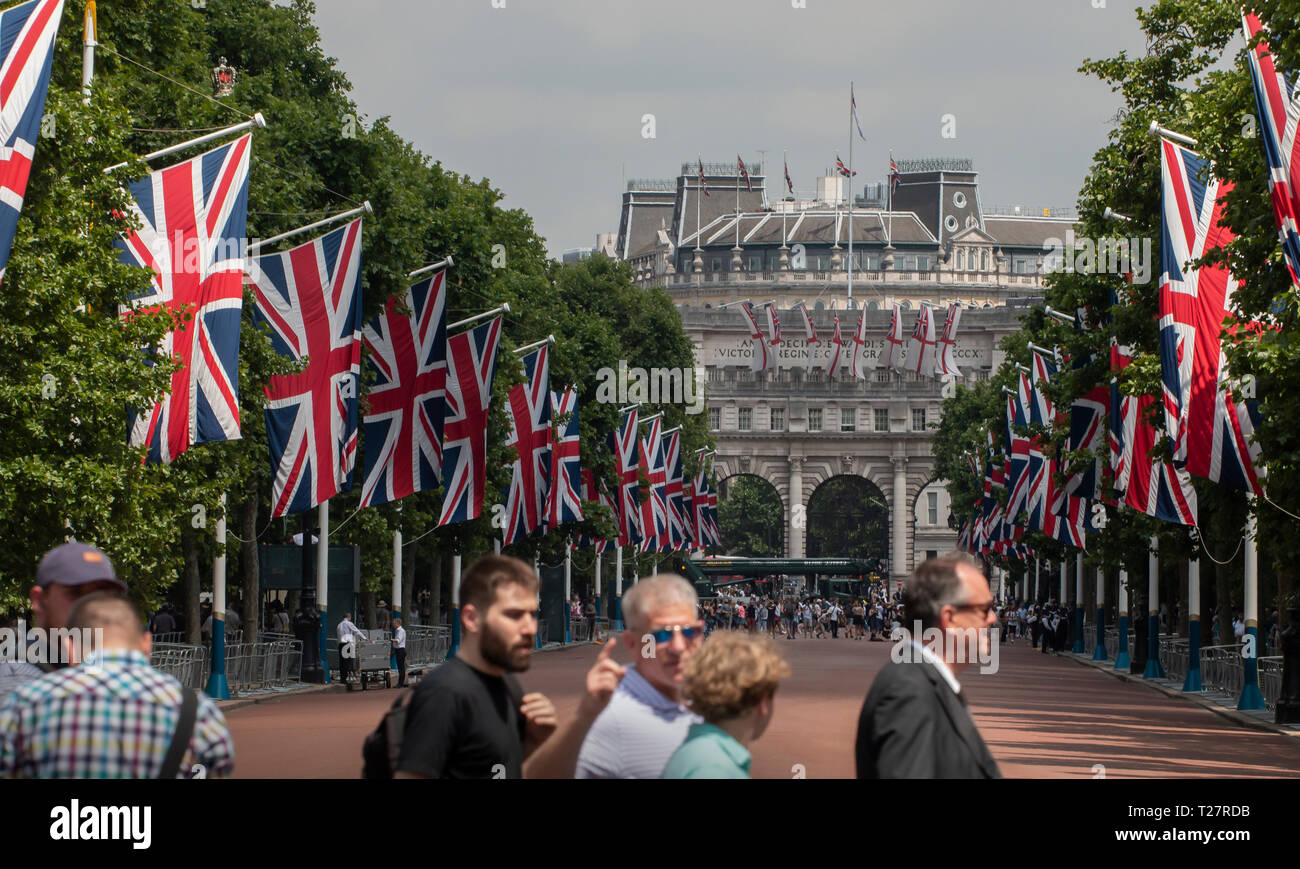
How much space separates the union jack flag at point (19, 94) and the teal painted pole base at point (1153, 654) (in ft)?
110

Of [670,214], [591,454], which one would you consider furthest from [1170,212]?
[670,214]

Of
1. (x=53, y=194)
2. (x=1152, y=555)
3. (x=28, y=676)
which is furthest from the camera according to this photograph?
(x=1152, y=555)

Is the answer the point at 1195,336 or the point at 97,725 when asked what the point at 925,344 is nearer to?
the point at 1195,336

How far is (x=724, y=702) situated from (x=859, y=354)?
131094 millimetres

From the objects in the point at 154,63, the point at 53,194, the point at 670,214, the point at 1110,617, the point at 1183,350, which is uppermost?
the point at 670,214

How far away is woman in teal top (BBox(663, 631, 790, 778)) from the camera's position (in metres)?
6.78

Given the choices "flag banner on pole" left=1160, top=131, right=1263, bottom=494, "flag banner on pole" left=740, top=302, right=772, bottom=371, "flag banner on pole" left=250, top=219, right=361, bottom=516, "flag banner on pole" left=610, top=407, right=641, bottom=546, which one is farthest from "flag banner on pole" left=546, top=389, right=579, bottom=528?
"flag banner on pole" left=740, top=302, right=772, bottom=371

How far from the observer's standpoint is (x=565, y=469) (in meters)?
51.1

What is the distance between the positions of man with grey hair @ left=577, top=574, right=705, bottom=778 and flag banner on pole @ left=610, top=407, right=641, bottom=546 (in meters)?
54.9

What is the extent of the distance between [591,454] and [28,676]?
57.1 meters

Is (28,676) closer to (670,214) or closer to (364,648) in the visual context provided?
(364,648)

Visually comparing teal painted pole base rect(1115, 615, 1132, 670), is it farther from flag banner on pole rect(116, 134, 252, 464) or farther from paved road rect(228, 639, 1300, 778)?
flag banner on pole rect(116, 134, 252, 464)

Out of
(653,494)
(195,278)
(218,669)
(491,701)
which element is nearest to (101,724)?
(491,701)

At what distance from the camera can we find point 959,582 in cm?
761
